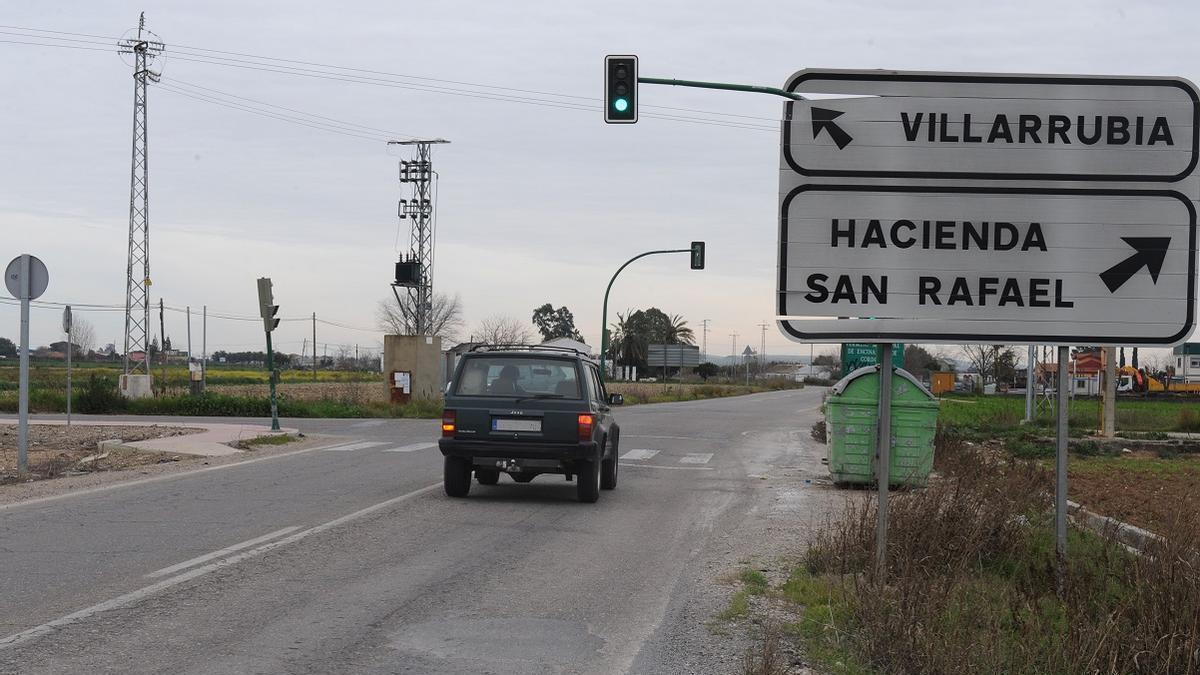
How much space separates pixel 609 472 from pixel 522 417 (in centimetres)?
245

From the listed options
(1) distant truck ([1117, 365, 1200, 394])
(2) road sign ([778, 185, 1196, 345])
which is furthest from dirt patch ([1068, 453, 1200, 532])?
(1) distant truck ([1117, 365, 1200, 394])

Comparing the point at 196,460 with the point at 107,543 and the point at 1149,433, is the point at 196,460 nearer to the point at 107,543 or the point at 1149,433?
the point at 107,543

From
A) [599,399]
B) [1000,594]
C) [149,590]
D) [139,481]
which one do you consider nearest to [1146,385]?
[599,399]

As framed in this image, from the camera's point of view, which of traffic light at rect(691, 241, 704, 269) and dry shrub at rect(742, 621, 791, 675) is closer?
dry shrub at rect(742, 621, 791, 675)

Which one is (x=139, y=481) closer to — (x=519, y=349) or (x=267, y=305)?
(x=519, y=349)

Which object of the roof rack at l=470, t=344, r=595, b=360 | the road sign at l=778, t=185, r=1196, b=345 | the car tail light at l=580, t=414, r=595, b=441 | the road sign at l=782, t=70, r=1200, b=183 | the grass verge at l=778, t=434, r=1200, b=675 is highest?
the road sign at l=782, t=70, r=1200, b=183

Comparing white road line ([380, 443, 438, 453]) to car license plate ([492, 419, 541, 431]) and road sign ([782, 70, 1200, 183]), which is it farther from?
road sign ([782, 70, 1200, 183])

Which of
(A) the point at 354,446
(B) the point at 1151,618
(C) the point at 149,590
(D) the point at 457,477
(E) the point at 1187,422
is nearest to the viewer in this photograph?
(B) the point at 1151,618

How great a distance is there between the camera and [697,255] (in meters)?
42.7

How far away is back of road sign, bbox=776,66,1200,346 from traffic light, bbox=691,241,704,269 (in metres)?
35.9

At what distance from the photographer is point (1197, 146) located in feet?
21.3

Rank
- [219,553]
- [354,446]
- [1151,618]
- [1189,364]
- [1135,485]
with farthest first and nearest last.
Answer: [1189,364] < [354,446] < [1135,485] < [219,553] < [1151,618]

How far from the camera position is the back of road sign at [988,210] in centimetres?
653

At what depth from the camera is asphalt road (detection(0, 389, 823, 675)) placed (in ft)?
20.7
